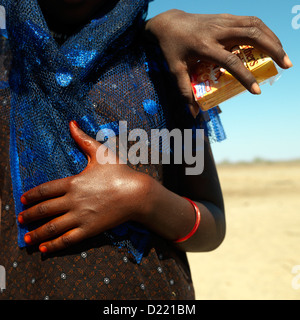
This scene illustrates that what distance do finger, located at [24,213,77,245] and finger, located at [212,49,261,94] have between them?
0.64 m

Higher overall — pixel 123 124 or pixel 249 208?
pixel 123 124

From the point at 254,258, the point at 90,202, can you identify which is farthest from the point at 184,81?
the point at 254,258

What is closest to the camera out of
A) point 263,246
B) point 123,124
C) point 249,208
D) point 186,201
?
point 123,124

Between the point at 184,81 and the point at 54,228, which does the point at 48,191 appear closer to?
the point at 54,228

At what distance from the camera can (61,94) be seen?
117 cm

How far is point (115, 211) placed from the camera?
1101mm

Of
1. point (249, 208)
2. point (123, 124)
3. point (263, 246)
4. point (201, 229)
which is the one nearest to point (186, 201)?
point (201, 229)

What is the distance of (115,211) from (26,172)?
32cm

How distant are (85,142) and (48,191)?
0.18 metres

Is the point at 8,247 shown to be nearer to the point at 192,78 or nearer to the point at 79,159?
the point at 79,159

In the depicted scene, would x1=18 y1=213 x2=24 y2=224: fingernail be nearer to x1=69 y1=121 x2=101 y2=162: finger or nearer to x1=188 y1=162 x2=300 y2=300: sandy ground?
x1=69 y1=121 x2=101 y2=162: finger

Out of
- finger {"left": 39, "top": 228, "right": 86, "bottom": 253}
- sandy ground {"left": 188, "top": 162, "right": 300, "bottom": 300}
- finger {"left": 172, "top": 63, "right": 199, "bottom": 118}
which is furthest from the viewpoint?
sandy ground {"left": 188, "top": 162, "right": 300, "bottom": 300}

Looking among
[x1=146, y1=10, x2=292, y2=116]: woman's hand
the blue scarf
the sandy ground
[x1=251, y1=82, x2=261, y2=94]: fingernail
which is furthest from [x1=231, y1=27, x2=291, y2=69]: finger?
the sandy ground

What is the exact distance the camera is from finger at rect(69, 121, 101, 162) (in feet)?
3.72
